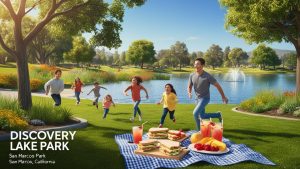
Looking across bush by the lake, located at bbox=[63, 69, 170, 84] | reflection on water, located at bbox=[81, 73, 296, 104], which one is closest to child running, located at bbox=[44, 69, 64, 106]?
reflection on water, located at bbox=[81, 73, 296, 104]

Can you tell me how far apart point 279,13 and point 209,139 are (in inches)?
430

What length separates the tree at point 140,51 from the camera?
95812 millimetres

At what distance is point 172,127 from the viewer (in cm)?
1228

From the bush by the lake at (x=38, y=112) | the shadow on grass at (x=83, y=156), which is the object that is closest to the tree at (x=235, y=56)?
the bush by the lake at (x=38, y=112)

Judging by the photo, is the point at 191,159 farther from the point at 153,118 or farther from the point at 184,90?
the point at 184,90

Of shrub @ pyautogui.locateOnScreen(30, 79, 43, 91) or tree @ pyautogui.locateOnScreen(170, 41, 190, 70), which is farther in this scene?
tree @ pyautogui.locateOnScreen(170, 41, 190, 70)

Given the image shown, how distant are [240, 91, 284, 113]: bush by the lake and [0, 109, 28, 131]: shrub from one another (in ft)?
35.3

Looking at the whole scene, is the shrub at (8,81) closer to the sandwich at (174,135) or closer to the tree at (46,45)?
the sandwich at (174,135)

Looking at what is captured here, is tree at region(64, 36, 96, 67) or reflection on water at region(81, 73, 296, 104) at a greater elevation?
tree at region(64, 36, 96, 67)

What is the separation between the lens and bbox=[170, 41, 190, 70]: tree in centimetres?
12825

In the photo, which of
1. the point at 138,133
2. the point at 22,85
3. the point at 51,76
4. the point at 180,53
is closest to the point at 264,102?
the point at 138,133

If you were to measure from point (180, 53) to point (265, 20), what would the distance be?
115235 mm

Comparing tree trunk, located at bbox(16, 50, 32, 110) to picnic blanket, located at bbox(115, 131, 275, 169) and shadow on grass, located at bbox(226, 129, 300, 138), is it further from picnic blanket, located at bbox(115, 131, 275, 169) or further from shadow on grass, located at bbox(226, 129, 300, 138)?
shadow on grass, located at bbox(226, 129, 300, 138)

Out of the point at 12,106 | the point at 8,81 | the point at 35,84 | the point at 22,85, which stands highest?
the point at 22,85
